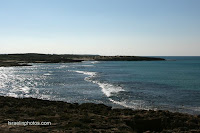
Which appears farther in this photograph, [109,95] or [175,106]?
[109,95]

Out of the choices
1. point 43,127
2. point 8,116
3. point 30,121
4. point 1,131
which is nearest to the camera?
point 1,131

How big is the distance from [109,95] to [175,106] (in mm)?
8833

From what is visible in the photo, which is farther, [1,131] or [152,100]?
[152,100]

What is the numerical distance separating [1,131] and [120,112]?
931 cm

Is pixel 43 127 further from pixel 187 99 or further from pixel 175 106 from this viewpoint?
pixel 187 99

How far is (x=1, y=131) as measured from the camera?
11445 mm

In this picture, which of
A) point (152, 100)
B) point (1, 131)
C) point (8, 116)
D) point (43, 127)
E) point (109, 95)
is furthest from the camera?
point (109, 95)

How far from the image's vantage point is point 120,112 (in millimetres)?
18016

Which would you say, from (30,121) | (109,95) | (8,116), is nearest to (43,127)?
(30,121)

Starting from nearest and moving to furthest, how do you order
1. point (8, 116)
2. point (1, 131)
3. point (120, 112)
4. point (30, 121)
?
point (1, 131) < point (30, 121) < point (8, 116) < point (120, 112)

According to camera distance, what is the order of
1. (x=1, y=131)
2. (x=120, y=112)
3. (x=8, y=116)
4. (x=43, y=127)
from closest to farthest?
(x=1, y=131)
(x=43, y=127)
(x=8, y=116)
(x=120, y=112)

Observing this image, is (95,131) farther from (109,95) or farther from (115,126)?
(109,95)

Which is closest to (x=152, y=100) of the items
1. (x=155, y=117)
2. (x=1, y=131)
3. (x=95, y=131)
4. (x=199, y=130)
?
(x=155, y=117)

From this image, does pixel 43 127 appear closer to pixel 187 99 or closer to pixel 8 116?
pixel 8 116
